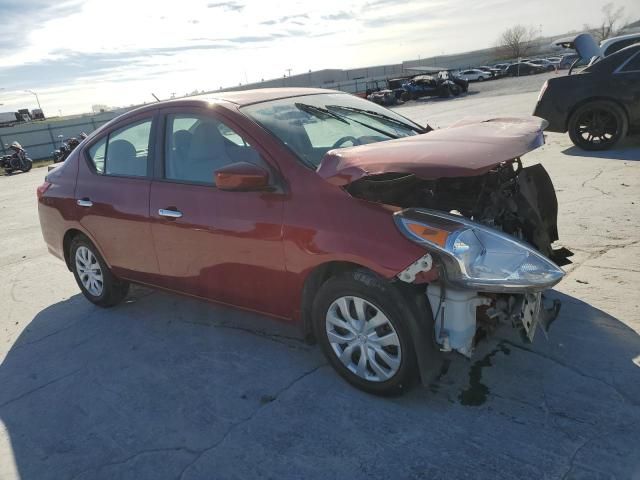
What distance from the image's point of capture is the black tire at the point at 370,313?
2664mm

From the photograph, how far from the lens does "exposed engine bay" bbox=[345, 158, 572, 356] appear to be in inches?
103

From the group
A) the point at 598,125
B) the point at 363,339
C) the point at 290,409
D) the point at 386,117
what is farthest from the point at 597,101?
the point at 290,409

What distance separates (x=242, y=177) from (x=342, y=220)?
642 mm

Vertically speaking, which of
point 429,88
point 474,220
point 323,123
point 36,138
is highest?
point 323,123

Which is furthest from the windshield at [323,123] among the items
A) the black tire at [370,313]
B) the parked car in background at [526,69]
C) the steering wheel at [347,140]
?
the parked car in background at [526,69]

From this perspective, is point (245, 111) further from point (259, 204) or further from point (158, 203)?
point (158, 203)

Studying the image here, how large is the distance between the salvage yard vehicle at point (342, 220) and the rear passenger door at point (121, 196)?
17 mm

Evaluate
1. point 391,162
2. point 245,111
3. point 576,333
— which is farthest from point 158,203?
point 576,333

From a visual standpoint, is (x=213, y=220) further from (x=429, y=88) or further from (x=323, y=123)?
(x=429, y=88)

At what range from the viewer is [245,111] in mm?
3385

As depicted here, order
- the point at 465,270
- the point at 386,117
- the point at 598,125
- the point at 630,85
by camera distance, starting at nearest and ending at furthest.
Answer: the point at 465,270 → the point at 386,117 → the point at 630,85 → the point at 598,125

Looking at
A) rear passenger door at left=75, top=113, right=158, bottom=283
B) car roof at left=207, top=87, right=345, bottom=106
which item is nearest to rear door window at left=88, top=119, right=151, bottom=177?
rear passenger door at left=75, top=113, right=158, bottom=283

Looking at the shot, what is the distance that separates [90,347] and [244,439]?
1910 mm

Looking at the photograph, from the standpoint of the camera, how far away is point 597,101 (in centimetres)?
834
